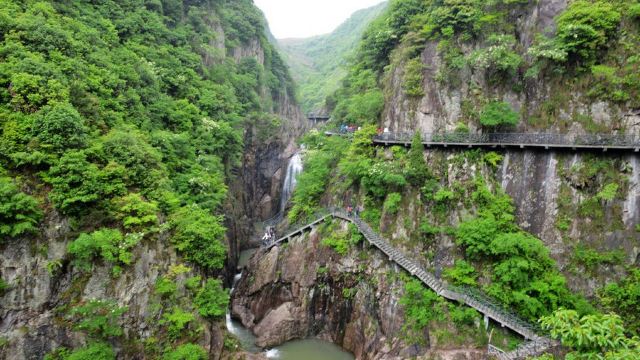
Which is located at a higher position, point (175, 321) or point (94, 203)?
point (94, 203)

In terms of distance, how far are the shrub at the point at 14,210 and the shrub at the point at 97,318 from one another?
4.09m

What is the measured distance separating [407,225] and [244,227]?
771 inches

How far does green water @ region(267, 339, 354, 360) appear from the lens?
23.2m

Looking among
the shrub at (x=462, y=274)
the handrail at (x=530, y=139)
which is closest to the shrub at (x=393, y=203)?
the handrail at (x=530, y=139)

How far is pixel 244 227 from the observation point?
123 ft

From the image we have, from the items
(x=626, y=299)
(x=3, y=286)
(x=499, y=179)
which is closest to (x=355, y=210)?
(x=499, y=179)

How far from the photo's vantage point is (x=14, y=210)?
49.1 ft

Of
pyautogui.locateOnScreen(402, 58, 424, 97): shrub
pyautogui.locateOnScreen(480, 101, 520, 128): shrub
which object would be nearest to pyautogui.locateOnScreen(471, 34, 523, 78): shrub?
pyautogui.locateOnScreen(480, 101, 520, 128): shrub

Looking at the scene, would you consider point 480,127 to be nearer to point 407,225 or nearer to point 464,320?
point 407,225

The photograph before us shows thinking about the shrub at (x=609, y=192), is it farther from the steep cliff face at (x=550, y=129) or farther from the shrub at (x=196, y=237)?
the shrub at (x=196, y=237)

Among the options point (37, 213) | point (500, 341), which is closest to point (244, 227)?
point (37, 213)

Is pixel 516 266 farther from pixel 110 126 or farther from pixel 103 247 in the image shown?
pixel 110 126

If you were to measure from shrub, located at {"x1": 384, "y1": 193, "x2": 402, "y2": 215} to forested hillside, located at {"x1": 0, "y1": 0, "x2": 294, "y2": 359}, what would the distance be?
1144 cm

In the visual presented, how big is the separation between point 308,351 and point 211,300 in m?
8.26
